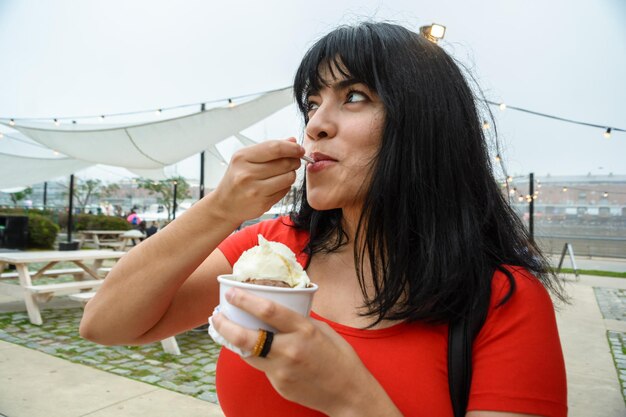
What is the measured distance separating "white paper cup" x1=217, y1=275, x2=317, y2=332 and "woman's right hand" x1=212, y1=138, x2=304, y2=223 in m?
0.24

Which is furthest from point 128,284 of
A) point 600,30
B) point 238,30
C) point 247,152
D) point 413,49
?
point 600,30

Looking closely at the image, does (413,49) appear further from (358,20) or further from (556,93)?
(556,93)

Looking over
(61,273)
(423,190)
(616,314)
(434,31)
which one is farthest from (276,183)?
(616,314)

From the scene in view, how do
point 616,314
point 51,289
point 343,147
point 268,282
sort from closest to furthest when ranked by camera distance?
1. point 268,282
2. point 343,147
3. point 51,289
4. point 616,314

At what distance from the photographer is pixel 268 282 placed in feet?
2.68

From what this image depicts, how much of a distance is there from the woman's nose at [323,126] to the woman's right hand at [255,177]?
0.13 meters

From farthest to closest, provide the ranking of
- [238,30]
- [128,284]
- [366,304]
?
[238,30] → [366,304] → [128,284]

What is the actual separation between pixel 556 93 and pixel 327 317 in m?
14.1

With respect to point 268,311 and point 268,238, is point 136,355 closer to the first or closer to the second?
point 268,238

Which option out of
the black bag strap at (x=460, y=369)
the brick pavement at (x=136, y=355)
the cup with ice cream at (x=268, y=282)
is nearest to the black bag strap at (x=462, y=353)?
the black bag strap at (x=460, y=369)

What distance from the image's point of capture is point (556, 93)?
41.5 feet

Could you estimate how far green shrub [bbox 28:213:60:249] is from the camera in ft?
47.8

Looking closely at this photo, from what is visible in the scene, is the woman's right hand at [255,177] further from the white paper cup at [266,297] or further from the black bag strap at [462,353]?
the black bag strap at [462,353]

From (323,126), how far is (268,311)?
0.57m
